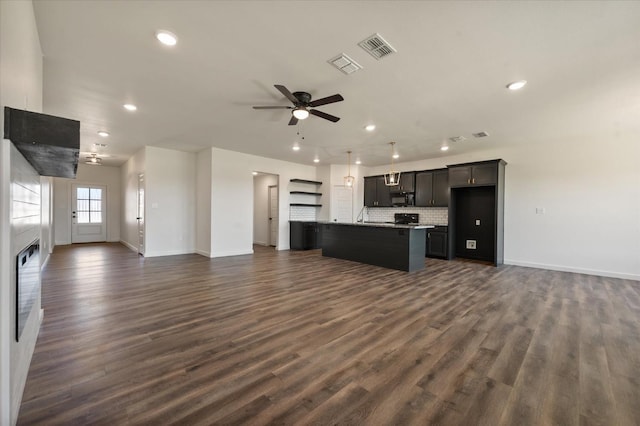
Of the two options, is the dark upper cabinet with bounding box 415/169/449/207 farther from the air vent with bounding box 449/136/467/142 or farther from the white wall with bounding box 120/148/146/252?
the white wall with bounding box 120/148/146/252

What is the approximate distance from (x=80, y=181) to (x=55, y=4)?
31.0ft

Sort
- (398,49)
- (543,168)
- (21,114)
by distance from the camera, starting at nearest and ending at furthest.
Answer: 1. (21,114)
2. (398,49)
3. (543,168)

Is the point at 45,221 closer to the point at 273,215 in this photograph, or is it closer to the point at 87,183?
the point at 87,183

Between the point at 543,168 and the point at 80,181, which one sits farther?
the point at 80,181

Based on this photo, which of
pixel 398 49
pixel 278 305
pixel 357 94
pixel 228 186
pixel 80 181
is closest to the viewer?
pixel 398 49

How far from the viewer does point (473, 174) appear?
21.6 feet

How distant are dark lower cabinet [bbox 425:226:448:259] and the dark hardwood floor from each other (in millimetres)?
2631

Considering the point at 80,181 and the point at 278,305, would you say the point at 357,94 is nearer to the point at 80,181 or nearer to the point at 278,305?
the point at 278,305

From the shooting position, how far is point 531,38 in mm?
2459

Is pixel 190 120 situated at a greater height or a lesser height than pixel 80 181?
greater

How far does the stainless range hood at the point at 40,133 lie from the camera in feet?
4.53

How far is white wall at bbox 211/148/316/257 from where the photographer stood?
695cm

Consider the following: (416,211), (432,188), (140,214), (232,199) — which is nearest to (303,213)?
(232,199)

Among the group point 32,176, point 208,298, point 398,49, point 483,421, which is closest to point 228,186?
point 208,298
